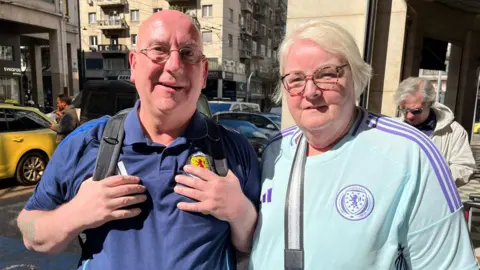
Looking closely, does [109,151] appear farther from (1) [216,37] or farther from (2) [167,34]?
(1) [216,37]

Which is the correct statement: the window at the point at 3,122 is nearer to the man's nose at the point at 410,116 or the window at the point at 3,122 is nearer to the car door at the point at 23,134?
the car door at the point at 23,134

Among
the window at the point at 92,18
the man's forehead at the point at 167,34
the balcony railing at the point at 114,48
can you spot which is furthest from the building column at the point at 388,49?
the window at the point at 92,18

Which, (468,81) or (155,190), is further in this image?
(468,81)

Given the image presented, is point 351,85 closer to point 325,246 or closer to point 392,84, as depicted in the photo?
point 325,246

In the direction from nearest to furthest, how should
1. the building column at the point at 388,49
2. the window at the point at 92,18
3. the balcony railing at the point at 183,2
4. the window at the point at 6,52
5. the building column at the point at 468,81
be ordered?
1. the building column at the point at 388,49
2. the building column at the point at 468,81
3. the window at the point at 6,52
4. the balcony railing at the point at 183,2
5. the window at the point at 92,18

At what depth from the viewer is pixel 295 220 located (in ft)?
4.33

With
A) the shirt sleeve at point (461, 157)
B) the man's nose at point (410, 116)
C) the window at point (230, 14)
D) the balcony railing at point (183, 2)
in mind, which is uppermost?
the balcony railing at point (183, 2)

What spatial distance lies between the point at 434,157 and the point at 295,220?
0.54 m

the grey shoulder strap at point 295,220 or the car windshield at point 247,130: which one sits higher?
the grey shoulder strap at point 295,220

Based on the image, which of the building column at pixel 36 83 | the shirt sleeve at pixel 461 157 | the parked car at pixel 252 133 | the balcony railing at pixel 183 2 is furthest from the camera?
the balcony railing at pixel 183 2

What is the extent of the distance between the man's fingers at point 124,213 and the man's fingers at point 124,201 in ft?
0.06

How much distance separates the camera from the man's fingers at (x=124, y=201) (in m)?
1.25

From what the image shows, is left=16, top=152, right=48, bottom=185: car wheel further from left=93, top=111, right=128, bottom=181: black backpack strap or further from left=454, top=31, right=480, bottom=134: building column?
left=454, top=31, right=480, bottom=134: building column

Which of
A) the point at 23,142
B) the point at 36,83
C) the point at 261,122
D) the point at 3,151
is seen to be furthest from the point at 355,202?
the point at 36,83
